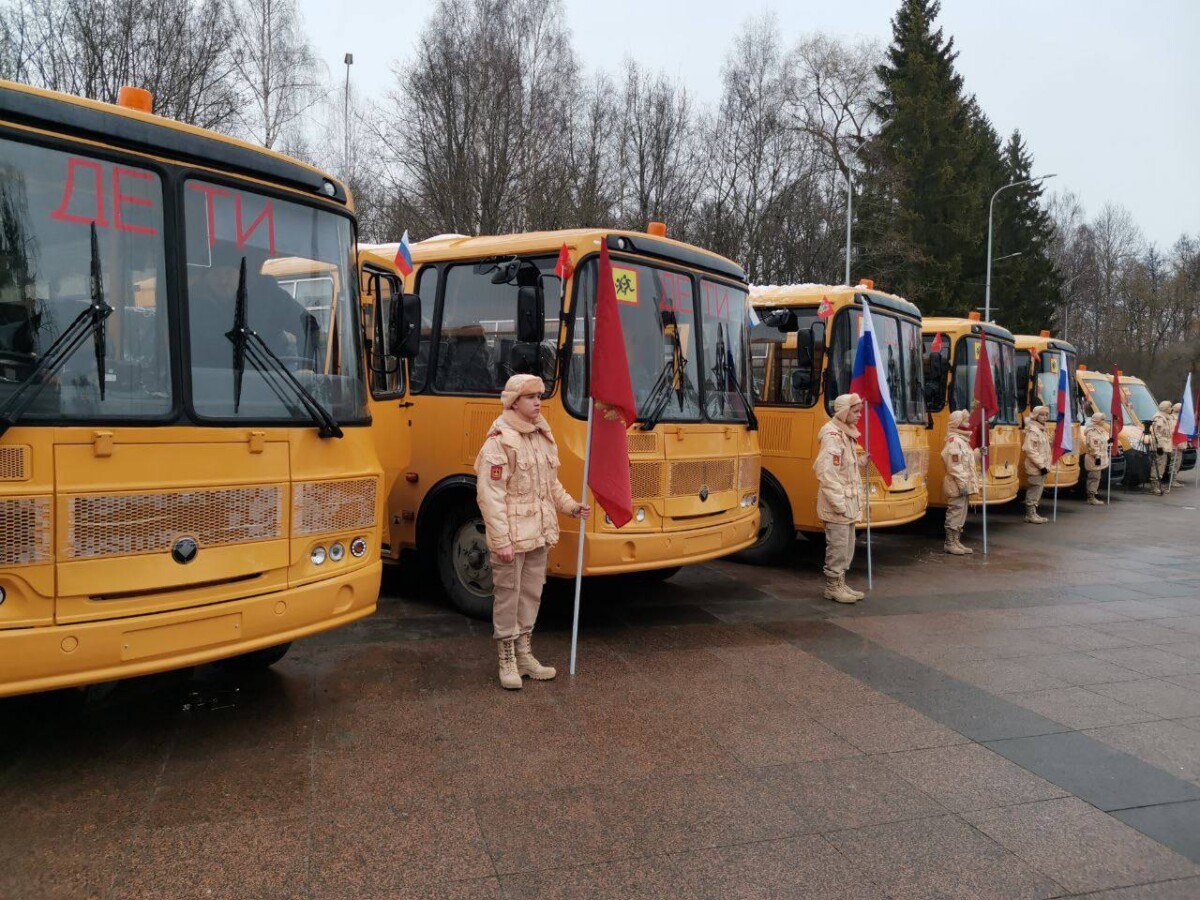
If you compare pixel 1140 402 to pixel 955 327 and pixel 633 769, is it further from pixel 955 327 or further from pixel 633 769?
pixel 633 769

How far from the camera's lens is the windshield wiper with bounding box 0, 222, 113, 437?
3.67 m

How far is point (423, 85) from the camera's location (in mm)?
25734

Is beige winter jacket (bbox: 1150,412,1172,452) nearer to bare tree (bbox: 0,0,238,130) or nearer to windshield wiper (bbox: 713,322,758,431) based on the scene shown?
windshield wiper (bbox: 713,322,758,431)

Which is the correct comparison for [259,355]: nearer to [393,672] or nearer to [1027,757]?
[393,672]

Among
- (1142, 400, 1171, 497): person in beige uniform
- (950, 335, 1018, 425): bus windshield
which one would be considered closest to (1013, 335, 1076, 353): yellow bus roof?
(950, 335, 1018, 425): bus windshield

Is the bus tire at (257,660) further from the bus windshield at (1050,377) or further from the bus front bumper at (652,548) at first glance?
the bus windshield at (1050,377)

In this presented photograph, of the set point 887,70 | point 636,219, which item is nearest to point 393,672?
point 636,219

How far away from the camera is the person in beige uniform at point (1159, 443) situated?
20.0m

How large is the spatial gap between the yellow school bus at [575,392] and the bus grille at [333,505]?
1.85 metres

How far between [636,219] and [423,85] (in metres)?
9.27

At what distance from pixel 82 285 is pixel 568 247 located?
3550 millimetres

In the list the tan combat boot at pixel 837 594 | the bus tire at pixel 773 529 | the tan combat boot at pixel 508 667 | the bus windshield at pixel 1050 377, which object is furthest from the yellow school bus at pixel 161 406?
the bus windshield at pixel 1050 377

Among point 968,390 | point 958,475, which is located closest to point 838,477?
point 958,475

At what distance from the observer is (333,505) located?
4.86 m
